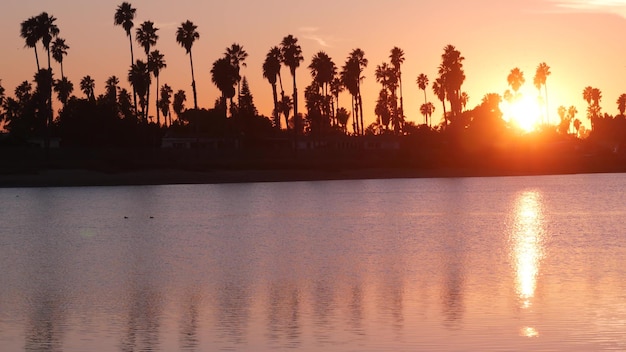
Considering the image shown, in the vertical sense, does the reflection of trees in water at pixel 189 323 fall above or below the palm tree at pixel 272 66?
below

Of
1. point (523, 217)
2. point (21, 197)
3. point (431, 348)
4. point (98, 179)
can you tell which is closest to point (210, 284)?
point (431, 348)

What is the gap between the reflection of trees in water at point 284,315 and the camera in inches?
838

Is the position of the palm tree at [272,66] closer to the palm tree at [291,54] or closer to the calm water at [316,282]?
the palm tree at [291,54]

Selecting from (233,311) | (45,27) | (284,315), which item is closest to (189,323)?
(233,311)

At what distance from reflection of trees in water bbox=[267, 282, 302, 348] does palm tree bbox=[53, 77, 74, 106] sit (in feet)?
466

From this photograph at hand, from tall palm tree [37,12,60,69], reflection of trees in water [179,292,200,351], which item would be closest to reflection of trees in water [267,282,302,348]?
reflection of trees in water [179,292,200,351]

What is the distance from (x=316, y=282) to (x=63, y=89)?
5616 inches

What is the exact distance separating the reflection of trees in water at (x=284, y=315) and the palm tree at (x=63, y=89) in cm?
14195

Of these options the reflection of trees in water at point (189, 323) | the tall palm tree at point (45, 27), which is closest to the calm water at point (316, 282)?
the reflection of trees in water at point (189, 323)

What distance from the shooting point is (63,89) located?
166875mm

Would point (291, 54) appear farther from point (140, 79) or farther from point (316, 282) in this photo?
point (316, 282)

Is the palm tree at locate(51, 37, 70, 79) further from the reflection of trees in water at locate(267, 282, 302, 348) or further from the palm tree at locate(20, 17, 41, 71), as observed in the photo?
the reflection of trees in water at locate(267, 282, 302, 348)

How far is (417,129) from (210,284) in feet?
445

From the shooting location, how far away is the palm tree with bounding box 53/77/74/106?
167 meters
